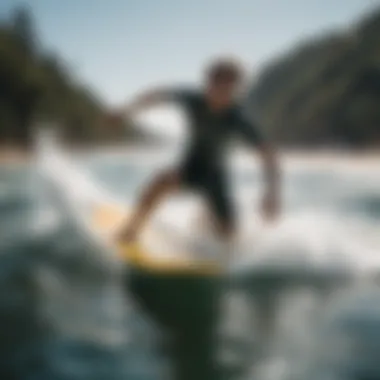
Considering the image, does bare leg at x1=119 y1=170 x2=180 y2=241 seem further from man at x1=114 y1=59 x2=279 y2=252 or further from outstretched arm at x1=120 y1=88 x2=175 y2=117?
outstretched arm at x1=120 y1=88 x2=175 y2=117

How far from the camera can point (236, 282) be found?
1.42 meters

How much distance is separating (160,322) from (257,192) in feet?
0.92

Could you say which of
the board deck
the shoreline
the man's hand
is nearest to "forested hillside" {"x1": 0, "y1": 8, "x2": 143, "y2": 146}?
the shoreline

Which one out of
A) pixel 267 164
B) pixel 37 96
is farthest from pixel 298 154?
pixel 37 96

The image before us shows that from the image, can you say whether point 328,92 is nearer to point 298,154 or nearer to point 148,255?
point 298,154

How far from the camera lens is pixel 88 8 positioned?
147 centimetres

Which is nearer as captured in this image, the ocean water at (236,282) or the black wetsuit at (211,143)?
the ocean water at (236,282)

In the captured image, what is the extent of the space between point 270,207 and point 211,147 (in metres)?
0.15

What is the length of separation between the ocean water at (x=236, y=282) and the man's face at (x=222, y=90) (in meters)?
0.11

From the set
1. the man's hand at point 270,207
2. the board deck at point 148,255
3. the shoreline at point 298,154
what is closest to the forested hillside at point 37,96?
the shoreline at point 298,154

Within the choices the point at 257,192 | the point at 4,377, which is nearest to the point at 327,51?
the point at 257,192

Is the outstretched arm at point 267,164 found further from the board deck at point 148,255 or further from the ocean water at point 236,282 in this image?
the board deck at point 148,255

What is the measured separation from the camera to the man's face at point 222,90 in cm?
140

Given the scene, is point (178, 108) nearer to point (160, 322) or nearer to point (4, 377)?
point (160, 322)
